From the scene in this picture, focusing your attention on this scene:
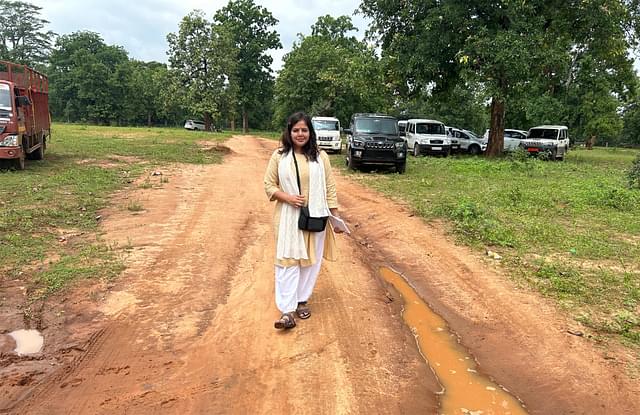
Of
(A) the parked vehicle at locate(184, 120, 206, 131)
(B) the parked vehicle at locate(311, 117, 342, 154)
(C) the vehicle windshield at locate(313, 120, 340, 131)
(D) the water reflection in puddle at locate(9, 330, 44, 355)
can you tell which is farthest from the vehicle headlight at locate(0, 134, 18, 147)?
(A) the parked vehicle at locate(184, 120, 206, 131)

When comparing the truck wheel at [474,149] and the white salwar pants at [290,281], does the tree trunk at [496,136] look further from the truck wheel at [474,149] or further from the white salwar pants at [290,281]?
the white salwar pants at [290,281]

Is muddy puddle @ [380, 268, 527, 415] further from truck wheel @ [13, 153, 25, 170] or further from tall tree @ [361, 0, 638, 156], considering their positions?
tall tree @ [361, 0, 638, 156]

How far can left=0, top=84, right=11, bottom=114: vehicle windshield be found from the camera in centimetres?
1167

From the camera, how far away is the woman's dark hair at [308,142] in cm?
394

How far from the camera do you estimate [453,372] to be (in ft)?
11.8

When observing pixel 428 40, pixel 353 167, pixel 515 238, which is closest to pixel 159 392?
pixel 515 238

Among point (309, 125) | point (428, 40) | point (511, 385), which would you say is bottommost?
point (511, 385)

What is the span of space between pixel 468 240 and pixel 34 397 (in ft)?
18.5

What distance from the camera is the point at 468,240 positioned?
23.0ft

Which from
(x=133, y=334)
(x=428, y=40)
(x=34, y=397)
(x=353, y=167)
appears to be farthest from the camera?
(x=428, y=40)

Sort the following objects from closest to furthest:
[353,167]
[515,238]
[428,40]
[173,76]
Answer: [515,238]
[353,167]
[428,40]
[173,76]

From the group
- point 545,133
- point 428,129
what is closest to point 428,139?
point 428,129

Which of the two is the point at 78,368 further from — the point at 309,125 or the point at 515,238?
the point at 515,238

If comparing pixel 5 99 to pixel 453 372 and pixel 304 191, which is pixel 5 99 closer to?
pixel 304 191
